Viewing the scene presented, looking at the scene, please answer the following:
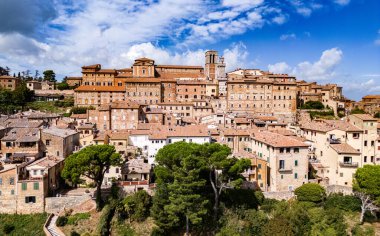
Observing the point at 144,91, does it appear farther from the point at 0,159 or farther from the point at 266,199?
→ the point at 266,199

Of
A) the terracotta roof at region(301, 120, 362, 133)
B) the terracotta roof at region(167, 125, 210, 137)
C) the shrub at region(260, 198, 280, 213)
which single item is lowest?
the shrub at region(260, 198, 280, 213)

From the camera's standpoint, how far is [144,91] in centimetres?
7631

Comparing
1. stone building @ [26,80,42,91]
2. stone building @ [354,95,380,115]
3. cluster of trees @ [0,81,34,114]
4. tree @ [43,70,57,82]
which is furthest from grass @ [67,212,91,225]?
tree @ [43,70,57,82]

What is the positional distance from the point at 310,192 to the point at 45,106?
6646cm

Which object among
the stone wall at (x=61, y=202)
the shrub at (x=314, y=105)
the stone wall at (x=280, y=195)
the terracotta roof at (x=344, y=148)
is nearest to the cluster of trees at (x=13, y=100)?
the stone wall at (x=61, y=202)

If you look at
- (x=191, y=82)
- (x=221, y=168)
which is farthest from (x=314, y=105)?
(x=221, y=168)

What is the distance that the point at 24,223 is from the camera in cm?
3309

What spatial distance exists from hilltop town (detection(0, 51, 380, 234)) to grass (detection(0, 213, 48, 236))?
744 mm

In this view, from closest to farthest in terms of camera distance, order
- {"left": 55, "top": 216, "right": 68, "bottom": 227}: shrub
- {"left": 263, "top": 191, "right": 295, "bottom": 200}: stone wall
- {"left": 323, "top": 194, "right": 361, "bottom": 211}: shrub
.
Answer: {"left": 55, "top": 216, "right": 68, "bottom": 227}: shrub < {"left": 323, "top": 194, "right": 361, "bottom": 211}: shrub < {"left": 263, "top": 191, "right": 295, "bottom": 200}: stone wall

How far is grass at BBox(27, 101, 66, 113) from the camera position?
75.2 m

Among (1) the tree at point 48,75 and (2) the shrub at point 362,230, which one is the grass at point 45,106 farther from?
(2) the shrub at point 362,230

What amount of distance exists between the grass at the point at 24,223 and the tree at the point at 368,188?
35.1 meters

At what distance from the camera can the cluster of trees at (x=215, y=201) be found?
106 ft

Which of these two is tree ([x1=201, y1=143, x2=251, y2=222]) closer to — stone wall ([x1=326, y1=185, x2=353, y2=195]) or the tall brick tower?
stone wall ([x1=326, y1=185, x2=353, y2=195])
